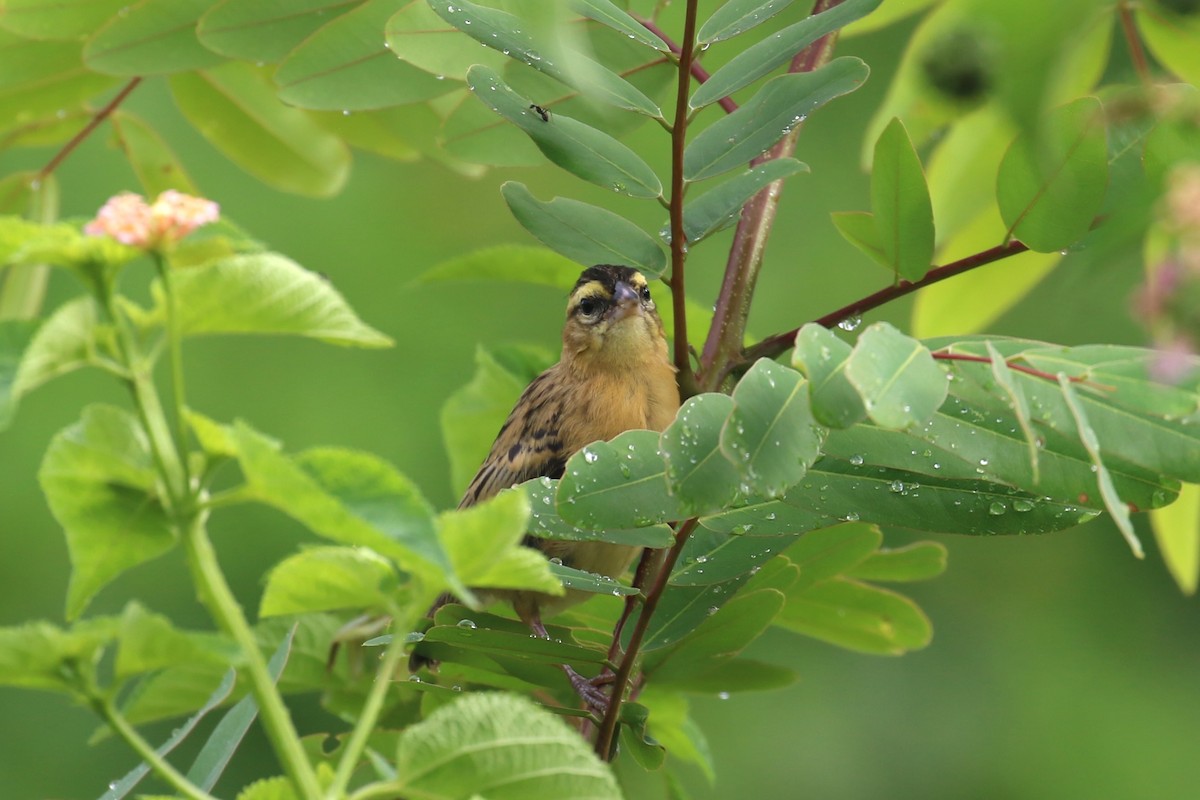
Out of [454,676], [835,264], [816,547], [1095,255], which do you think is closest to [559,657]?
[454,676]

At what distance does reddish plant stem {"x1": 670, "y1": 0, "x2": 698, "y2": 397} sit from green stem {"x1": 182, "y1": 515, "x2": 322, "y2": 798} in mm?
905

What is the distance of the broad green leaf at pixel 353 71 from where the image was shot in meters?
2.12

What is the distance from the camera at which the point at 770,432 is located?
4.11ft

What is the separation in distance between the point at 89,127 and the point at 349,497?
224cm

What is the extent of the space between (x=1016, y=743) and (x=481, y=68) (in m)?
5.86

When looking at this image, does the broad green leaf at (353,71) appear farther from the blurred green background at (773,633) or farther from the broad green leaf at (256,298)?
the blurred green background at (773,633)

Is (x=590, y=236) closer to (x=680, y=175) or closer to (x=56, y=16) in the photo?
(x=680, y=175)

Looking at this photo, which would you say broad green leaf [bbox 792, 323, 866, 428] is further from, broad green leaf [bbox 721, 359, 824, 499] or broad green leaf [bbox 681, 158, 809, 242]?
broad green leaf [bbox 681, 158, 809, 242]

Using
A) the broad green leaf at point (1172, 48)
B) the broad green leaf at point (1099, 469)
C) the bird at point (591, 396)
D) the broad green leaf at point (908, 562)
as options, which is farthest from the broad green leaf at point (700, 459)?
the broad green leaf at point (1172, 48)

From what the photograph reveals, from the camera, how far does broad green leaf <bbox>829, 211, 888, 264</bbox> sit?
183 centimetres

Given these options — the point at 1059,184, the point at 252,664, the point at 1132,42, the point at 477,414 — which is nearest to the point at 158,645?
the point at 252,664

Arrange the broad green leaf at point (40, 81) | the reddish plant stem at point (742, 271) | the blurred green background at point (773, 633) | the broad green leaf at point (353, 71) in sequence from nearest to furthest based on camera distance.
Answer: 1. the reddish plant stem at point (742, 271)
2. the broad green leaf at point (353, 71)
3. the broad green leaf at point (40, 81)
4. the blurred green background at point (773, 633)

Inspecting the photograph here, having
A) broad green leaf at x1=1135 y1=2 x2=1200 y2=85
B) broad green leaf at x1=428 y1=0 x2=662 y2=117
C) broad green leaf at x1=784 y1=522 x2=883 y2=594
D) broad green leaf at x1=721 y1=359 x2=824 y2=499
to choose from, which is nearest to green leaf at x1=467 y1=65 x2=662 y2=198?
broad green leaf at x1=428 y1=0 x2=662 y2=117

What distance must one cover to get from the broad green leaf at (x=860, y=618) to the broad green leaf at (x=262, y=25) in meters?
1.24
